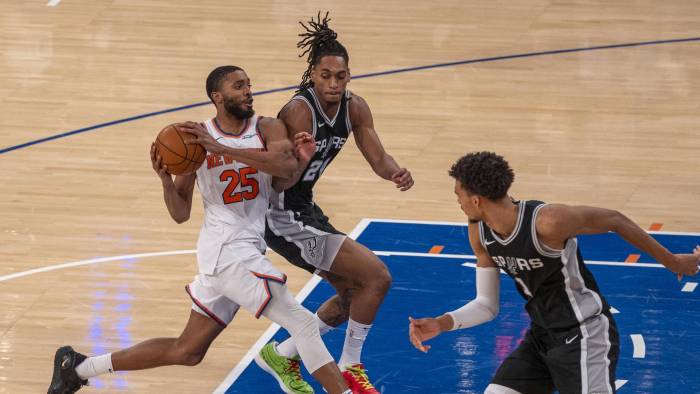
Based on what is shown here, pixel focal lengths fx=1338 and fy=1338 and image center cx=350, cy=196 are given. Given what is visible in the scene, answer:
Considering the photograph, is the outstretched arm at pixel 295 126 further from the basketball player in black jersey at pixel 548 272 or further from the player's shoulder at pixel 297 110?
the basketball player in black jersey at pixel 548 272

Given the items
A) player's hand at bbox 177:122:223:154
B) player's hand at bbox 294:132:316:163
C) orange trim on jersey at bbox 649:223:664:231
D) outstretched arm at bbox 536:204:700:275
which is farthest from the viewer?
orange trim on jersey at bbox 649:223:664:231

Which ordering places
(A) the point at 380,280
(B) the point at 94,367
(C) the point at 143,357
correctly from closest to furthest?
1. (C) the point at 143,357
2. (B) the point at 94,367
3. (A) the point at 380,280

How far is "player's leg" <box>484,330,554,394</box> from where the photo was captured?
6391 millimetres

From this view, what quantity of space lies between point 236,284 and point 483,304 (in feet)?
4.77

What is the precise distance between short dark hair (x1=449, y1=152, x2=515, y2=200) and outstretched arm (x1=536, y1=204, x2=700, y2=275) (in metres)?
0.23

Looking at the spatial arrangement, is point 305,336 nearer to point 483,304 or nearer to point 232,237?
point 232,237

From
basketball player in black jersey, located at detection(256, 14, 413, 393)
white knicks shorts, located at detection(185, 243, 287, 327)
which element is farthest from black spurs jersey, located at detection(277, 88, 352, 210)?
white knicks shorts, located at detection(185, 243, 287, 327)

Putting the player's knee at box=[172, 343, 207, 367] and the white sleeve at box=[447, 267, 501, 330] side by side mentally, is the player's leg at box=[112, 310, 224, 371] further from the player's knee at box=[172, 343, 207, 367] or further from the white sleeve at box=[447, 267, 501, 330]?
the white sleeve at box=[447, 267, 501, 330]

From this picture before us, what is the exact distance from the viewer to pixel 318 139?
7832mm

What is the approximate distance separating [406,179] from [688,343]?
2.16m

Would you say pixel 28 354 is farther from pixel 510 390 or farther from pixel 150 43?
pixel 150 43

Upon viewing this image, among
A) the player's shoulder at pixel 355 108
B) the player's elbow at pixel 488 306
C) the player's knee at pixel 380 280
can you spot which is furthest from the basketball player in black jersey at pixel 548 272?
the player's shoulder at pixel 355 108

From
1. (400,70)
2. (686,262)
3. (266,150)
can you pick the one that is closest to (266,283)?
(266,150)

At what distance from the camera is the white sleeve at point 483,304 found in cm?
649
